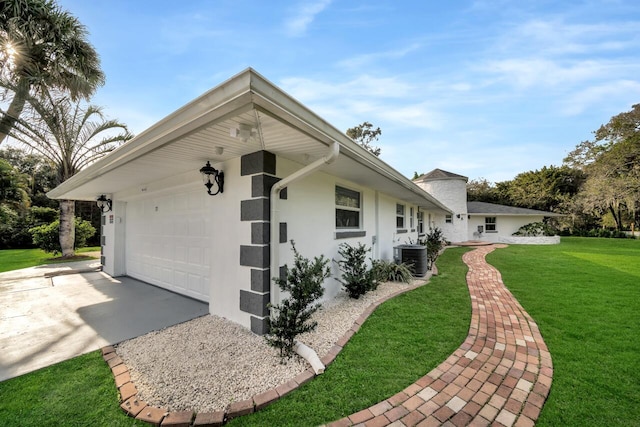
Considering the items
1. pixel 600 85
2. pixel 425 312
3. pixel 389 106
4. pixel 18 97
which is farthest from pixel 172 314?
pixel 600 85

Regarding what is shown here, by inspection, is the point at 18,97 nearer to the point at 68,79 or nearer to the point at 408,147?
the point at 68,79

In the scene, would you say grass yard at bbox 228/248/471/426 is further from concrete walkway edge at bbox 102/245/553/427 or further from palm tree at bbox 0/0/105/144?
palm tree at bbox 0/0/105/144

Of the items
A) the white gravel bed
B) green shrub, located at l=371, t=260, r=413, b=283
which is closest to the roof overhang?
the white gravel bed

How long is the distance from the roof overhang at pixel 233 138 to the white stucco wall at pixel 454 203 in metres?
15.5

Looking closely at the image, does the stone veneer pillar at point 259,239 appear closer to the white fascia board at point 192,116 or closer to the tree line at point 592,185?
the white fascia board at point 192,116

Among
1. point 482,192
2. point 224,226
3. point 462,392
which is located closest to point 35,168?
point 224,226

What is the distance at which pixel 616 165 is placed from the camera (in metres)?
18.4

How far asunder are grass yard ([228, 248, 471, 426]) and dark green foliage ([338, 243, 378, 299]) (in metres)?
0.59

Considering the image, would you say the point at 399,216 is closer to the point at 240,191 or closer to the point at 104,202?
the point at 240,191

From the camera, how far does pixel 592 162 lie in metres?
21.6

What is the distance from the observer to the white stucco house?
707 inches

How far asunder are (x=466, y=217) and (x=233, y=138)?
1941 cm

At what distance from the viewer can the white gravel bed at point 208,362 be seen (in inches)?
84.6

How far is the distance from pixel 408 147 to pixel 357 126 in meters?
17.0
